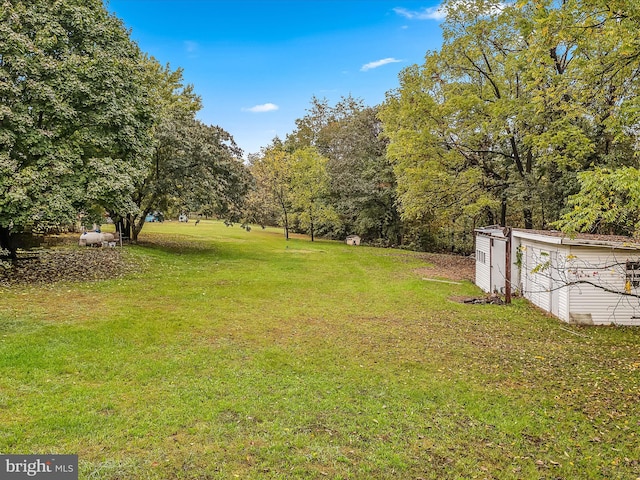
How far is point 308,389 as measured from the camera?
6.06m

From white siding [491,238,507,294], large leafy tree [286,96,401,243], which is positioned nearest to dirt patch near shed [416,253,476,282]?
white siding [491,238,507,294]

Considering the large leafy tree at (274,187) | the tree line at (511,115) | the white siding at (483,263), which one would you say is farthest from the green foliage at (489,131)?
the large leafy tree at (274,187)

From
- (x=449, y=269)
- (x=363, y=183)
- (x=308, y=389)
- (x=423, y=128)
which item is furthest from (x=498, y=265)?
(x=363, y=183)

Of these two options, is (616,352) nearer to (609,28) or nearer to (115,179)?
(609,28)

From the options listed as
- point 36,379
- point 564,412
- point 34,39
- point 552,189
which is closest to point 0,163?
point 34,39

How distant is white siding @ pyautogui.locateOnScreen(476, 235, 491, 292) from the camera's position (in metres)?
15.0

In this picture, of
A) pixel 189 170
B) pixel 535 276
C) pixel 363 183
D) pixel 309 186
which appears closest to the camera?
pixel 535 276

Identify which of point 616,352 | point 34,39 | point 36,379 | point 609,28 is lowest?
point 616,352

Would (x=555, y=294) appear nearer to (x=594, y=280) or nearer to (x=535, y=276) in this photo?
(x=594, y=280)

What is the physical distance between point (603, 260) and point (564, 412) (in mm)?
6518

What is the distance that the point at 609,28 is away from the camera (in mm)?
6566

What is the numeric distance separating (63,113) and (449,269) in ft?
58.5

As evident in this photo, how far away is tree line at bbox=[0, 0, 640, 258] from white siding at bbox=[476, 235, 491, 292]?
3.00 meters

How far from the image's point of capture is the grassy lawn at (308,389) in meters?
4.29
